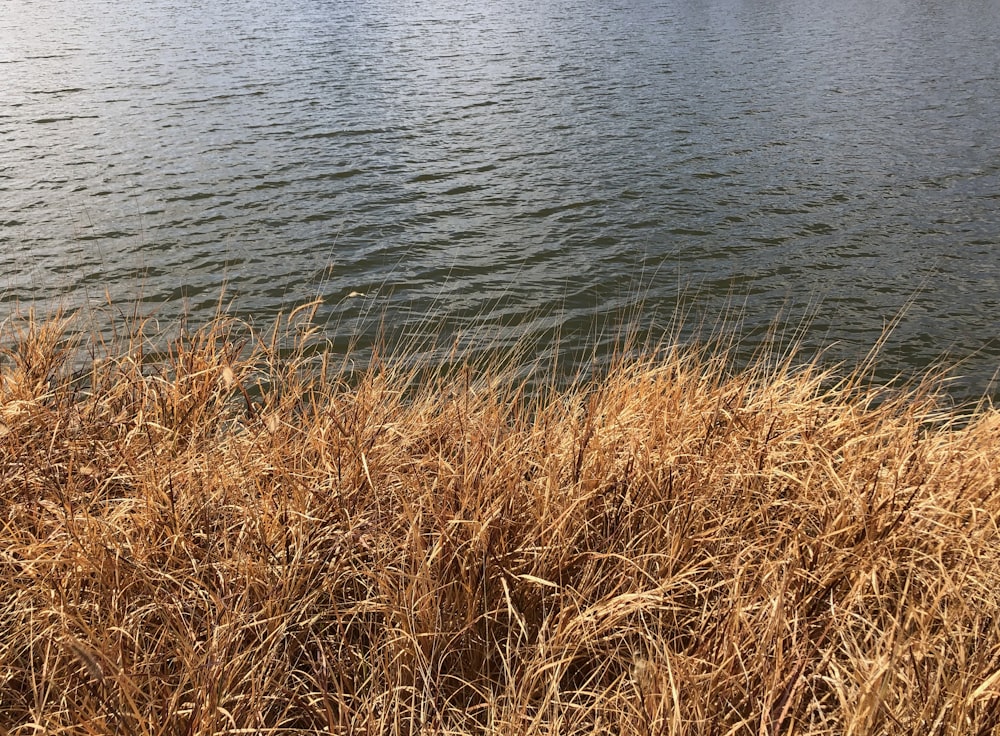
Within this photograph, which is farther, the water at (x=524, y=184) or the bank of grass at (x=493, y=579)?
the water at (x=524, y=184)

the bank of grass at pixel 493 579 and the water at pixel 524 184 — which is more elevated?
the bank of grass at pixel 493 579

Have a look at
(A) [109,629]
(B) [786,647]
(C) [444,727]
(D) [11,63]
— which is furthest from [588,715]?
(D) [11,63]

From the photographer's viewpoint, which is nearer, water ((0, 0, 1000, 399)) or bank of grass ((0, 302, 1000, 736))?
bank of grass ((0, 302, 1000, 736))

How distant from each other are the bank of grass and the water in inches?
127

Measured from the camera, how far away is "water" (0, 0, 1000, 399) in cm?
798

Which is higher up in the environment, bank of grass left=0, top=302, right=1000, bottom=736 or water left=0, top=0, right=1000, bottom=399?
bank of grass left=0, top=302, right=1000, bottom=736

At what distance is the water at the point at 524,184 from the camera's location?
26.2 ft

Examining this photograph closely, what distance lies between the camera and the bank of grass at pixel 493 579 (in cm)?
233

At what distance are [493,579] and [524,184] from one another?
867cm

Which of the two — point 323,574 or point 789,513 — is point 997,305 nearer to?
point 789,513

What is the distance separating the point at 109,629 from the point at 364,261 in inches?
263

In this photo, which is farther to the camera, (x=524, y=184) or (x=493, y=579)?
(x=524, y=184)

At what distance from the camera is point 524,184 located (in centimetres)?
1096

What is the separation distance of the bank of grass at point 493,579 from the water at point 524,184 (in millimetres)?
3238
